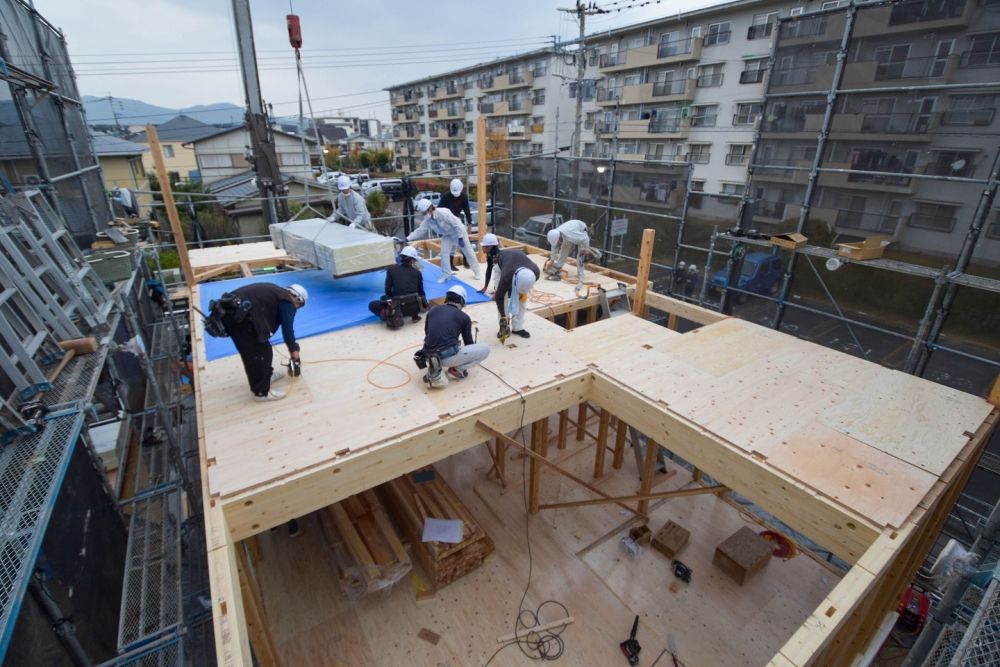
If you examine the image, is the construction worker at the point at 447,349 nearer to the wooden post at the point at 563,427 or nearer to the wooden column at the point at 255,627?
the wooden column at the point at 255,627

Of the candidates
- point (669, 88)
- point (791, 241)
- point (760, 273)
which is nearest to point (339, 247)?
point (791, 241)

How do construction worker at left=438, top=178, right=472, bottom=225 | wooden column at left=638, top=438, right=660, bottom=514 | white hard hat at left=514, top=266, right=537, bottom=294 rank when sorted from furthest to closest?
construction worker at left=438, top=178, right=472, bottom=225 → white hard hat at left=514, top=266, right=537, bottom=294 → wooden column at left=638, top=438, right=660, bottom=514

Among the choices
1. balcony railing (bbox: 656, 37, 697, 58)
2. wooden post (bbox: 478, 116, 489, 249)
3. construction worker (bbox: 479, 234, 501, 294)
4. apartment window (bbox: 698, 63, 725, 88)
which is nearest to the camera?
construction worker (bbox: 479, 234, 501, 294)

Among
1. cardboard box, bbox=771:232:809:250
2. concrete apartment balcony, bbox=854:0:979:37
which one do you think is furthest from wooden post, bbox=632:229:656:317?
concrete apartment balcony, bbox=854:0:979:37

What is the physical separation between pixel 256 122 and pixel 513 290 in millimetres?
6752

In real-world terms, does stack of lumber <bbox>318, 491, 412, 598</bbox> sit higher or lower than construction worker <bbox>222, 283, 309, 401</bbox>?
lower

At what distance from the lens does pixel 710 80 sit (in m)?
17.5

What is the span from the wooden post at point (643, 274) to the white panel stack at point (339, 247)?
11.7ft

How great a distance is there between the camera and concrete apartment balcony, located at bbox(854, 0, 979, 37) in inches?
206

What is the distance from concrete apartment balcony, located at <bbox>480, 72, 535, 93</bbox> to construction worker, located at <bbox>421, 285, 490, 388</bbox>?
25850 mm

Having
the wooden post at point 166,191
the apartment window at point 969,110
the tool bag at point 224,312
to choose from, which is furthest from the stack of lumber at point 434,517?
the apartment window at point 969,110

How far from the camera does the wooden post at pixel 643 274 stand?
6016 mm

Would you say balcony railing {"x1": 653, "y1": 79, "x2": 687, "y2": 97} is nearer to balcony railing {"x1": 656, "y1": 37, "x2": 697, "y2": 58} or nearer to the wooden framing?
balcony railing {"x1": 656, "y1": 37, "x2": 697, "y2": 58}

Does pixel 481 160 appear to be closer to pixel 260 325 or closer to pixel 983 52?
pixel 260 325
